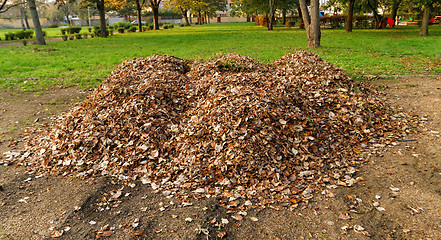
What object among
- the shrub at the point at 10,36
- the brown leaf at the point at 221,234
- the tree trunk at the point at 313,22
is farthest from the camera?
the shrub at the point at 10,36

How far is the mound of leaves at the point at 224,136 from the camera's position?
13.3 ft

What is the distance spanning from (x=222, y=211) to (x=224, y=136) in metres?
1.28

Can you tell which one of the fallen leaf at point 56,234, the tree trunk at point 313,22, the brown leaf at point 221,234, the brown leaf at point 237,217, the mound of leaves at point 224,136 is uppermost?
the tree trunk at point 313,22

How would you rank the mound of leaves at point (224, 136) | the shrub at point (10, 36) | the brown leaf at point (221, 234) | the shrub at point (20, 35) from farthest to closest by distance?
the shrub at point (20, 35) → the shrub at point (10, 36) → the mound of leaves at point (224, 136) → the brown leaf at point (221, 234)

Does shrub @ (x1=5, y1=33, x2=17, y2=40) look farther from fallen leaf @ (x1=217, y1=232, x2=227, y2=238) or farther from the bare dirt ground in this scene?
fallen leaf @ (x1=217, y1=232, x2=227, y2=238)

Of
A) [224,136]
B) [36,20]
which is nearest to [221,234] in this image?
[224,136]

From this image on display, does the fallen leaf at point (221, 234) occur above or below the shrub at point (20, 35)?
below

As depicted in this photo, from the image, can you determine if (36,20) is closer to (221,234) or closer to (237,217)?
(237,217)

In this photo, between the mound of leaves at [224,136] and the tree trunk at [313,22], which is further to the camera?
the tree trunk at [313,22]

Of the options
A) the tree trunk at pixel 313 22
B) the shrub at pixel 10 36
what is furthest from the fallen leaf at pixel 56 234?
the shrub at pixel 10 36

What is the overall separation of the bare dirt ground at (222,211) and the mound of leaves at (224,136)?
0.24 meters

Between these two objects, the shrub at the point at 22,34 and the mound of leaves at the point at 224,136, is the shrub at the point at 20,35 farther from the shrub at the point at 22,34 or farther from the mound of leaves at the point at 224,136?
the mound of leaves at the point at 224,136

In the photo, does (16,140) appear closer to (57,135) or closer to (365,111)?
(57,135)

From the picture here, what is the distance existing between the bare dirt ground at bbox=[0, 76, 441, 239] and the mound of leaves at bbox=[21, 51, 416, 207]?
0.24 m
